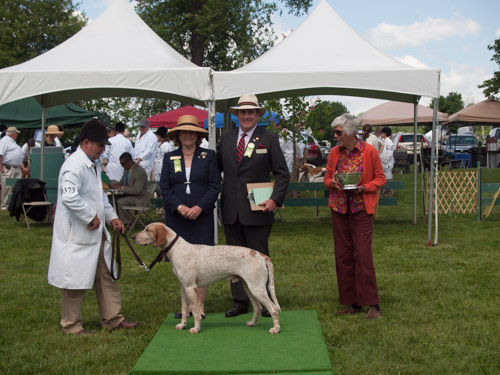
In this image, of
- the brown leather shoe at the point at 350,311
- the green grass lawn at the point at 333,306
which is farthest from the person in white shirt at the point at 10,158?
the brown leather shoe at the point at 350,311

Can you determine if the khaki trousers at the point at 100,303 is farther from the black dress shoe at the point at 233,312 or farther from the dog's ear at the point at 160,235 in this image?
the black dress shoe at the point at 233,312

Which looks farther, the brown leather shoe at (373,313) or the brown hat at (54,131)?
the brown hat at (54,131)

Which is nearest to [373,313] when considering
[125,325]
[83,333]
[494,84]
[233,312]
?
[233,312]

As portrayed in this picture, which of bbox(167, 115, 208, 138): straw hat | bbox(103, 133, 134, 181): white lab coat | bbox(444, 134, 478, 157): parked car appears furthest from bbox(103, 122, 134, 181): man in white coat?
bbox(444, 134, 478, 157): parked car

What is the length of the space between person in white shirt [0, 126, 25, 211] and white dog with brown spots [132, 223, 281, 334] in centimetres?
1095

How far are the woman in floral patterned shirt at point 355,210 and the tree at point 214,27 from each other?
2911 cm

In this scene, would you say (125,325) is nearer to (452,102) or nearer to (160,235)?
(160,235)

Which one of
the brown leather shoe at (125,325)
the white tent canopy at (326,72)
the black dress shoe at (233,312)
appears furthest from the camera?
the white tent canopy at (326,72)

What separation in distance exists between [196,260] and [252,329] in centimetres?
81

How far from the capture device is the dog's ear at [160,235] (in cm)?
554

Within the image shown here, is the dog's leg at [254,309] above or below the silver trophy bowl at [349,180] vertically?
below

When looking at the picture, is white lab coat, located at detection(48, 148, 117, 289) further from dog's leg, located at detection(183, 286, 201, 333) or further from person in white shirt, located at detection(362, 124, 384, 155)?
person in white shirt, located at detection(362, 124, 384, 155)

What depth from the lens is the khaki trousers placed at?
5.62 metres

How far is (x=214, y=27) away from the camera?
34062mm
